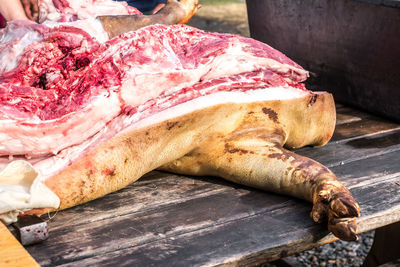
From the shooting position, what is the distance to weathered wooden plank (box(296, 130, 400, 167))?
253 cm

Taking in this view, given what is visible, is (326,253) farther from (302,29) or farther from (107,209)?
(107,209)

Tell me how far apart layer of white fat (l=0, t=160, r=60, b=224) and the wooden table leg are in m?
1.97

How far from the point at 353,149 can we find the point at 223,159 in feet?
2.64

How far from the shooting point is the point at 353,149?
2645 mm

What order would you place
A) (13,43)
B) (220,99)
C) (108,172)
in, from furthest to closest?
(13,43) → (220,99) → (108,172)

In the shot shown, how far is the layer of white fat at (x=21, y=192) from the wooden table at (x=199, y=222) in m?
0.13

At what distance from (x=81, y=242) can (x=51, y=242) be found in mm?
106

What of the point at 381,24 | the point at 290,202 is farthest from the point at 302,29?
the point at 290,202

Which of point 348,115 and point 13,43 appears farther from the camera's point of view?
point 348,115

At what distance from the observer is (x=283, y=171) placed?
212 centimetres

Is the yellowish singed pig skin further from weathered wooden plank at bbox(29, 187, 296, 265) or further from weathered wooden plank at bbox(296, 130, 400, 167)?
weathered wooden plank at bbox(296, 130, 400, 167)

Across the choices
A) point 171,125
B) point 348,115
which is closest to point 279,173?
point 171,125

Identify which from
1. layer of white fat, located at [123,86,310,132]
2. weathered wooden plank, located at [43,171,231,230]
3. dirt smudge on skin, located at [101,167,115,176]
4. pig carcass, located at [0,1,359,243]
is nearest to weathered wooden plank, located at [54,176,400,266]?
pig carcass, located at [0,1,359,243]

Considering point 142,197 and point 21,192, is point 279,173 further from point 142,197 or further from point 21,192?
point 21,192
